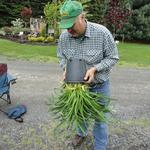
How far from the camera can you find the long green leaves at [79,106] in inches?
171

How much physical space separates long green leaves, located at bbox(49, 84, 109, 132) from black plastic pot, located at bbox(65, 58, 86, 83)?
6 centimetres

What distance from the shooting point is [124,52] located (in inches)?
615

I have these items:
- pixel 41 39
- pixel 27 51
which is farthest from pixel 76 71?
pixel 41 39

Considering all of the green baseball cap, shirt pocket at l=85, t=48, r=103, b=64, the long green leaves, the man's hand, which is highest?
the green baseball cap

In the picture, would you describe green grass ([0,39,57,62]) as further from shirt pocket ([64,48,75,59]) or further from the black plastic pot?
the black plastic pot

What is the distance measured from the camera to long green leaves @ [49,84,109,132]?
4.36 m

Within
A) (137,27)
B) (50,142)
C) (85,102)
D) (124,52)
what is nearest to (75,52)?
(85,102)

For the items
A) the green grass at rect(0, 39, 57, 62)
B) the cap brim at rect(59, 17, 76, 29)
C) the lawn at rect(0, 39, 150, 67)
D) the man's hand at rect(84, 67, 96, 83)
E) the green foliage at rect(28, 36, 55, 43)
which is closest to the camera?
the cap brim at rect(59, 17, 76, 29)

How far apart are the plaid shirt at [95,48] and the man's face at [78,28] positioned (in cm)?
7

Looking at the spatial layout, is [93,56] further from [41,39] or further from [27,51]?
[41,39]

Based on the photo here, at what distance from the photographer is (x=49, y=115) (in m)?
6.82

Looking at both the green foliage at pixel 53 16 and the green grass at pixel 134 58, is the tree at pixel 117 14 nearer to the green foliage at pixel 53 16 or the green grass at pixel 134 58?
the green grass at pixel 134 58

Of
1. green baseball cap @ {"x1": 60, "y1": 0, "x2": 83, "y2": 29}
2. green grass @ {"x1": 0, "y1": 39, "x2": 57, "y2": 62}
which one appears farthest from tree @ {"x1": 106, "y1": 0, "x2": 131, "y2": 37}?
green baseball cap @ {"x1": 60, "y1": 0, "x2": 83, "y2": 29}

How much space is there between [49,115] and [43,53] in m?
7.34
